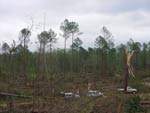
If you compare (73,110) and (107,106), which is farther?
(107,106)

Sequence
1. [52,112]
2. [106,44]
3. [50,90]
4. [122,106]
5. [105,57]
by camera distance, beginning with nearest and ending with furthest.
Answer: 1. [52,112]
2. [122,106]
3. [50,90]
4. [106,44]
5. [105,57]

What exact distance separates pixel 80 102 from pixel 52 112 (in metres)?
2.31

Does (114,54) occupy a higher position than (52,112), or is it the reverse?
(114,54)

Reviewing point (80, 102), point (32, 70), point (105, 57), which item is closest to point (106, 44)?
point (105, 57)

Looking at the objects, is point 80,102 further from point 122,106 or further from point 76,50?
point 76,50

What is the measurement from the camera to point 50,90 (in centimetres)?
3194

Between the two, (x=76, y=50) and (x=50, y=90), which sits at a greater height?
(x=76, y=50)

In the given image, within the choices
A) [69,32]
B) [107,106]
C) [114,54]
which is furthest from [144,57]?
[107,106]

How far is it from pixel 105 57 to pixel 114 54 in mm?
3214

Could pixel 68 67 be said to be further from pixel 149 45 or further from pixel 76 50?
pixel 149 45

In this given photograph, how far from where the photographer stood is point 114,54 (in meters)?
74.9

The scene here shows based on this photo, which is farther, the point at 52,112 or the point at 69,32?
the point at 69,32

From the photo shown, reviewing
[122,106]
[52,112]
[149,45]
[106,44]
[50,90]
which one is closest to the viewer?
[52,112]

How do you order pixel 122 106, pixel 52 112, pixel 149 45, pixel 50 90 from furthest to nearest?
pixel 149 45, pixel 50 90, pixel 122 106, pixel 52 112
